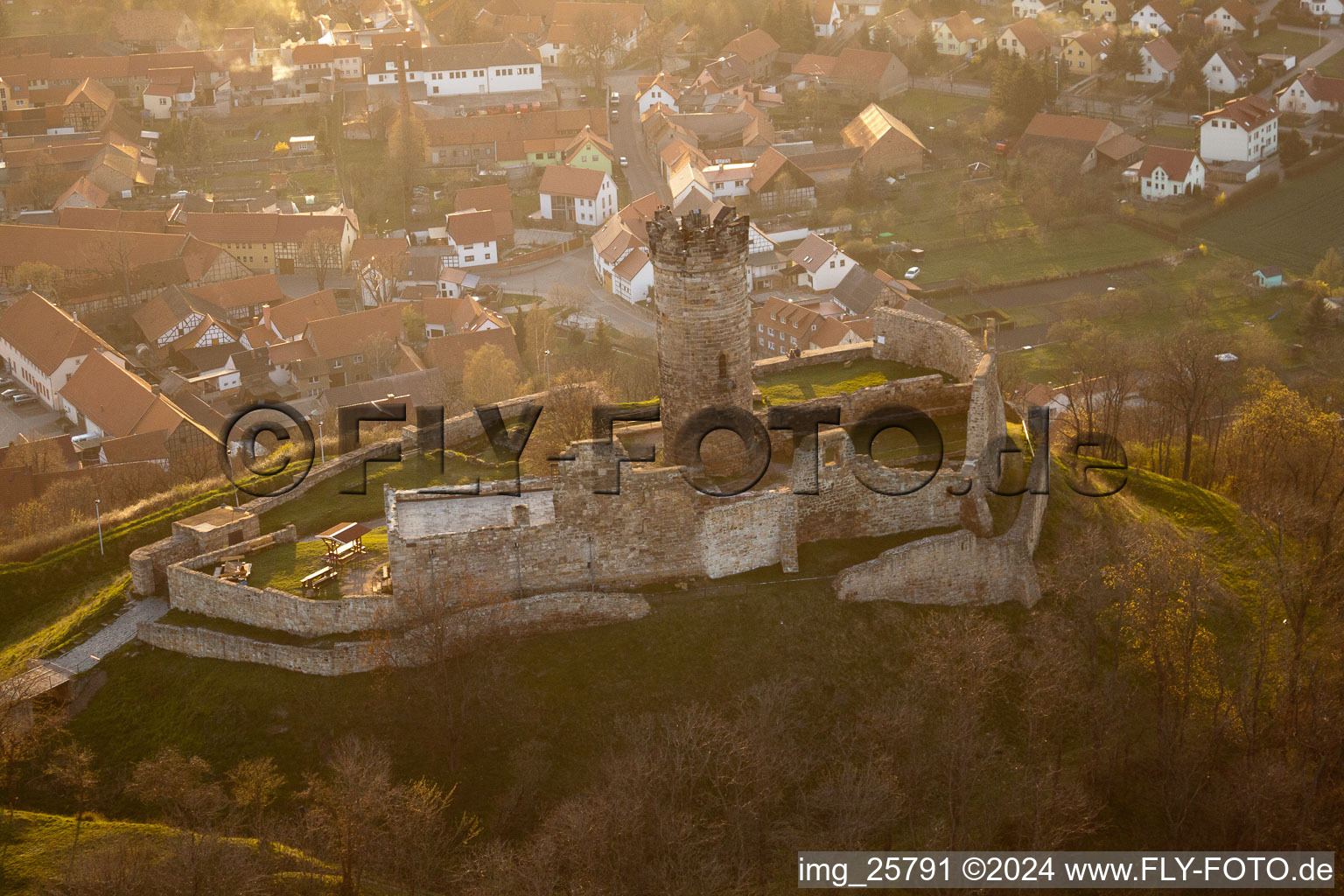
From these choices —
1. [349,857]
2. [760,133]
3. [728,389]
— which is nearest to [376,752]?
[349,857]

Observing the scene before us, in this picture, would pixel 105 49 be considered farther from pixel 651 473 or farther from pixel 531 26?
pixel 651 473

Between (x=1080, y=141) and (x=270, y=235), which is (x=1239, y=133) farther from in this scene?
(x=270, y=235)

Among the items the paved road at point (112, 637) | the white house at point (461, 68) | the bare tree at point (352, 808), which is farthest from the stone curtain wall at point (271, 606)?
the white house at point (461, 68)

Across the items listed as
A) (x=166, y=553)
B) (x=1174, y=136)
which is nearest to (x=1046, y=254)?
(x=1174, y=136)

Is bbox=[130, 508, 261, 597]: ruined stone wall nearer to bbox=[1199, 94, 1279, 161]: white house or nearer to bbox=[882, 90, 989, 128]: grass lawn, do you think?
bbox=[1199, 94, 1279, 161]: white house

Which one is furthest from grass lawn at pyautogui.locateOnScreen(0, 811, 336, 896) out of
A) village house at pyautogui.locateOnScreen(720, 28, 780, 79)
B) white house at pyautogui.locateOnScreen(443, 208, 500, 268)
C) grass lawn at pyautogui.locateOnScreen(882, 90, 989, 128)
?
village house at pyautogui.locateOnScreen(720, 28, 780, 79)

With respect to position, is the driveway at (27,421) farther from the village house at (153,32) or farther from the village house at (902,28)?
the village house at (902,28)
